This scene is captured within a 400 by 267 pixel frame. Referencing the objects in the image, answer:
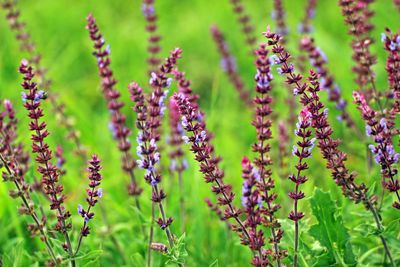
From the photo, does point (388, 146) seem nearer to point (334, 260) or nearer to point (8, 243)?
point (334, 260)

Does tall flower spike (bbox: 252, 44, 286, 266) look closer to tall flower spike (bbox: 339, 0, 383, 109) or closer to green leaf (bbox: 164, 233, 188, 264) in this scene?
green leaf (bbox: 164, 233, 188, 264)

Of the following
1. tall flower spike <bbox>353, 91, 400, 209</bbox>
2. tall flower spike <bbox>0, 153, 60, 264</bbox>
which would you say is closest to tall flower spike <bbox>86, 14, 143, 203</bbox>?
tall flower spike <bbox>0, 153, 60, 264</bbox>

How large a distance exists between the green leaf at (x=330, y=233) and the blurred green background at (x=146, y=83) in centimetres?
8

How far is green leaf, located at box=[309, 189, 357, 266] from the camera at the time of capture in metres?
3.26

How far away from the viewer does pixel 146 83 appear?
255 inches

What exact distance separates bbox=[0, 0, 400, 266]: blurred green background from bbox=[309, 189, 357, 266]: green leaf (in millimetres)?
84

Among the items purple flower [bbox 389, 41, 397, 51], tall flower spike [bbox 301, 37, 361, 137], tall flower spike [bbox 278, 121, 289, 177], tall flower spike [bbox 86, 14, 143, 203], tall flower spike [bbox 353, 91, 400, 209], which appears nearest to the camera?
tall flower spike [bbox 353, 91, 400, 209]

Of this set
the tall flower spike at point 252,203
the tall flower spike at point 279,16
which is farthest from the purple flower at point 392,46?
the tall flower spike at point 279,16

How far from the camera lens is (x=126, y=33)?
784cm

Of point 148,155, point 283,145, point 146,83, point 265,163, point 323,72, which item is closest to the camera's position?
point 265,163

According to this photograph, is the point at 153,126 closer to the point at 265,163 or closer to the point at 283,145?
the point at 265,163

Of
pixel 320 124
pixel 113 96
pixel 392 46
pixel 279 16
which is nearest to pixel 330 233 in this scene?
pixel 320 124

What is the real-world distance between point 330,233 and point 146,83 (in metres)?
3.53

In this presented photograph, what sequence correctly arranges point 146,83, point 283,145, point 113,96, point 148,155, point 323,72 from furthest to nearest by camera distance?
point 146,83, point 283,145, point 323,72, point 113,96, point 148,155
